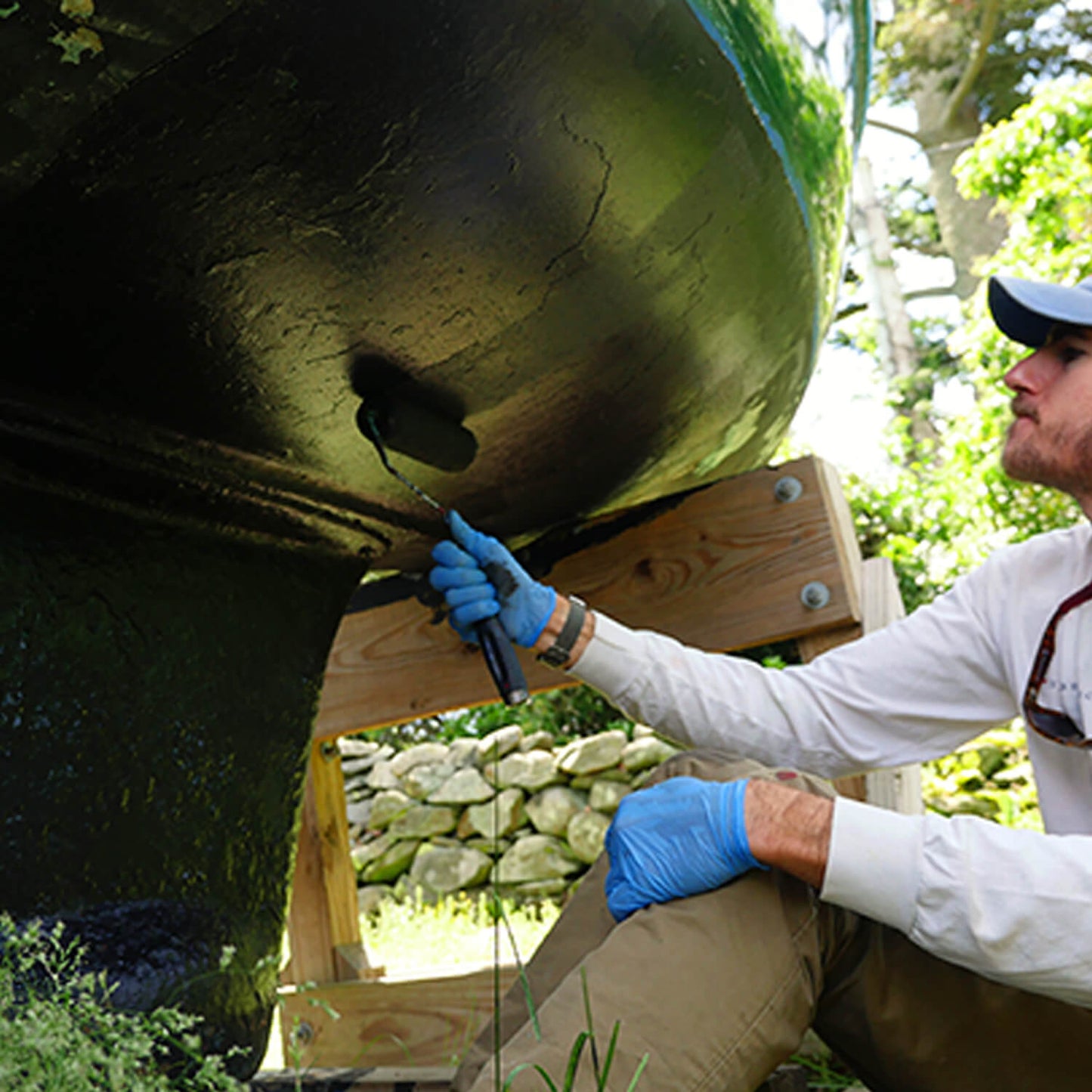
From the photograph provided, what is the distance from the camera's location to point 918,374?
1189 cm

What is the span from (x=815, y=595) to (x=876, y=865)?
2.84ft

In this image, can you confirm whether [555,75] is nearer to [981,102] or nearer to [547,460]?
[547,460]

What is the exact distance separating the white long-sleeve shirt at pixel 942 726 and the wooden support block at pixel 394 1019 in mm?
832

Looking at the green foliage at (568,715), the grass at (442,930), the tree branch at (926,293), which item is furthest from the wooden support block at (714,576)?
the tree branch at (926,293)

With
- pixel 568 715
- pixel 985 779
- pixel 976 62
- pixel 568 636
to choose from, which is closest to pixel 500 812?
pixel 568 715

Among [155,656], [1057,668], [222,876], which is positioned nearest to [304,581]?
[155,656]

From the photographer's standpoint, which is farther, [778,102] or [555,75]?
[778,102]

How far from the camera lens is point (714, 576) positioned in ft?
6.66

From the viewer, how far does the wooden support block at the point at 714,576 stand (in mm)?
1945

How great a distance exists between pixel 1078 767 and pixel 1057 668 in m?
0.12

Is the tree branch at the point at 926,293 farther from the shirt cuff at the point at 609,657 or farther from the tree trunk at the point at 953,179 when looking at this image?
the shirt cuff at the point at 609,657

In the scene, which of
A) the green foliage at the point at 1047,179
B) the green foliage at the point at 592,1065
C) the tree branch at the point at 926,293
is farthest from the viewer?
the tree branch at the point at 926,293

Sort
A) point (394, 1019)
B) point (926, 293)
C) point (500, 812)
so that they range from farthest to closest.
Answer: point (926, 293), point (500, 812), point (394, 1019)

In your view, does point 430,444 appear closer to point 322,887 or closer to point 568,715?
point 322,887
